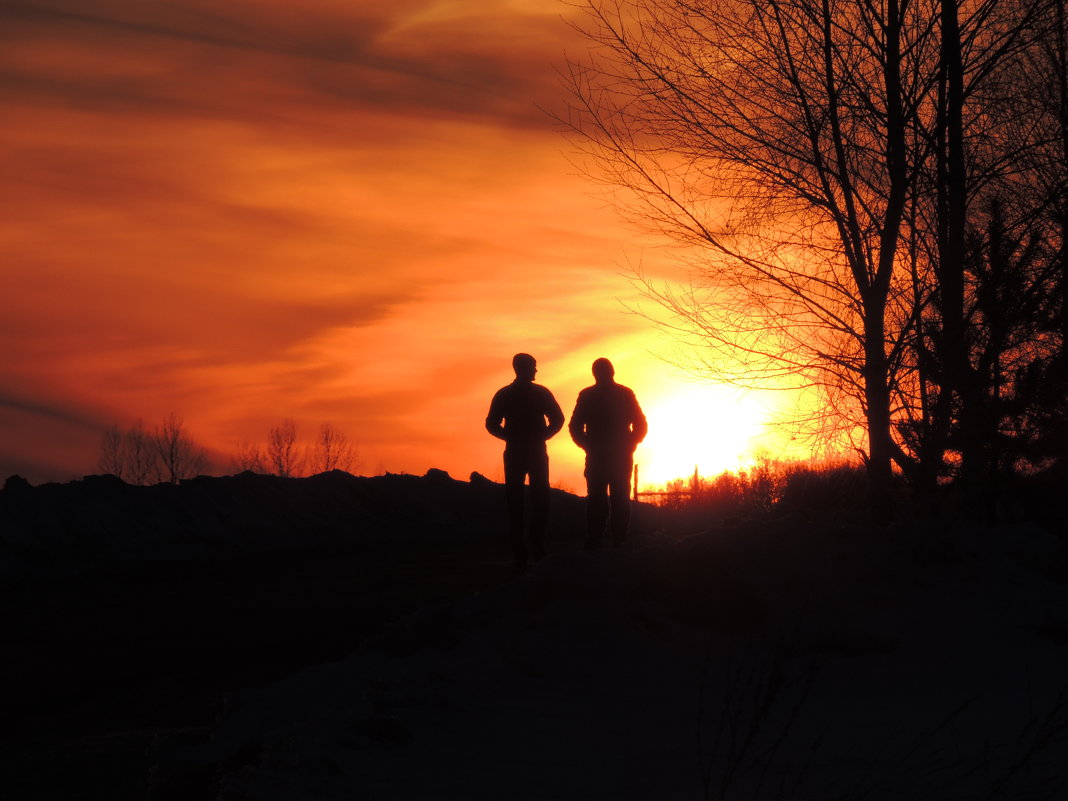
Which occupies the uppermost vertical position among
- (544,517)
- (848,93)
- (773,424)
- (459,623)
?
(848,93)

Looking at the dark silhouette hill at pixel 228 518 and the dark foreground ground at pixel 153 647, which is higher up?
the dark silhouette hill at pixel 228 518

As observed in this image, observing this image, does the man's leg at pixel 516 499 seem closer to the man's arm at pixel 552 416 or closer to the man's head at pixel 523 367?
the man's arm at pixel 552 416

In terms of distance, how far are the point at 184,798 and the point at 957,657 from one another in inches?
189

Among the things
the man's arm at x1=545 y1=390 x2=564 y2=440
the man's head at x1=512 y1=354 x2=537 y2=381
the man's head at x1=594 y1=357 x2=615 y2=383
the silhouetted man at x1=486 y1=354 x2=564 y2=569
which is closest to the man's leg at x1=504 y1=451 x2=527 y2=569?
the silhouetted man at x1=486 y1=354 x2=564 y2=569

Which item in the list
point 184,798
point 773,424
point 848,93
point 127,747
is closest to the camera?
point 184,798

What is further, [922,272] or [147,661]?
[922,272]

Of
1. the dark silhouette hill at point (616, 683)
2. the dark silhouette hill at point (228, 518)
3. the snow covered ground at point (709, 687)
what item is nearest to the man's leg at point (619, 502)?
the dark silhouette hill at point (616, 683)

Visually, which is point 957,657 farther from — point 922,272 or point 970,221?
point 970,221

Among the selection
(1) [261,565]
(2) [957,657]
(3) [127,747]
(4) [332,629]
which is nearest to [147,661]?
(4) [332,629]

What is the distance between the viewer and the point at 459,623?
7379 millimetres

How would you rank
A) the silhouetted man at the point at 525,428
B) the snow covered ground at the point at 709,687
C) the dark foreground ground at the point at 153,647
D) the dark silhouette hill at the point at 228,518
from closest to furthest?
the snow covered ground at the point at 709,687
the dark foreground ground at the point at 153,647
the silhouetted man at the point at 525,428
the dark silhouette hill at the point at 228,518

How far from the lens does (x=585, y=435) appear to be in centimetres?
1230

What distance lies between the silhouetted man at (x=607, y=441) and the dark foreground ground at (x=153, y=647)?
5.18ft

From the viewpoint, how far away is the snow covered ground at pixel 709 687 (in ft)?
15.8
